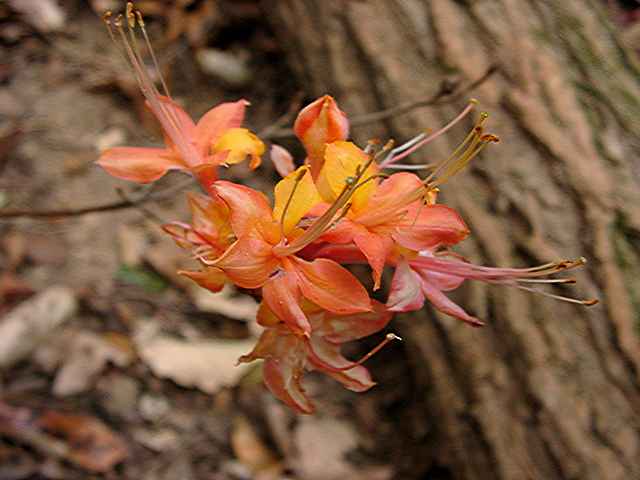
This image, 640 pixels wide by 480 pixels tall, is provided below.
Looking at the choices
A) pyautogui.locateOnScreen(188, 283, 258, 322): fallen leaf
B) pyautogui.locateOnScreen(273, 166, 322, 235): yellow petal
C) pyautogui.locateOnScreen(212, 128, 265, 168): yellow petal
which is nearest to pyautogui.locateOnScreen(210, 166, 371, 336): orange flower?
pyautogui.locateOnScreen(273, 166, 322, 235): yellow petal

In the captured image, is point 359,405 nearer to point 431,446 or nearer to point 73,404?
point 431,446

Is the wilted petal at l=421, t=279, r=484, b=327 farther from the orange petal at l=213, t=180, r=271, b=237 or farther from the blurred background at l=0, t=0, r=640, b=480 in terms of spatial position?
the blurred background at l=0, t=0, r=640, b=480

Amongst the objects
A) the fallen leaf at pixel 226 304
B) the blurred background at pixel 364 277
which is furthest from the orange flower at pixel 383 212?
the fallen leaf at pixel 226 304

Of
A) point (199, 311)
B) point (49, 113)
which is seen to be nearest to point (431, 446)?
point (199, 311)

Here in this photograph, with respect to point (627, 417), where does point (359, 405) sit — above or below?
below

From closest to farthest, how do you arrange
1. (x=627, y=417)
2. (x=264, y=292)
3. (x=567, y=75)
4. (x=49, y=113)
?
(x=264, y=292) < (x=627, y=417) < (x=567, y=75) < (x=49, y=113)

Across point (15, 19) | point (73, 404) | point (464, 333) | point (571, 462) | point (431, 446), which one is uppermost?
point (15, 19)

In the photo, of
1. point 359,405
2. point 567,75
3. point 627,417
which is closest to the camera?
point 627,417

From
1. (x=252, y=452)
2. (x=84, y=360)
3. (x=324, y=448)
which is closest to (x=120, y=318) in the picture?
(x=84, y=360)
